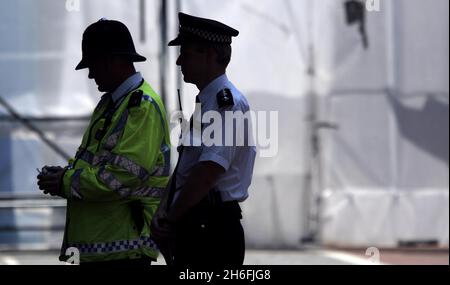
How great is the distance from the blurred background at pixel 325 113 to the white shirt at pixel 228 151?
5.55m

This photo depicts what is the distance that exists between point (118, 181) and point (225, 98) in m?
0.60

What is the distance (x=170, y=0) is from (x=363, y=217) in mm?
2827

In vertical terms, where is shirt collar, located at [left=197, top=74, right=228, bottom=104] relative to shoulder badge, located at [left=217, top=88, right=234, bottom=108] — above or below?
above

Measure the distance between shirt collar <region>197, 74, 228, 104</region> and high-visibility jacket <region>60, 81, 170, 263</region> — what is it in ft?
1.03

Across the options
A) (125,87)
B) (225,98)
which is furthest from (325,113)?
(225,98)

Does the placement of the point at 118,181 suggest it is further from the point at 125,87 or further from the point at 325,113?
the point at 325,113

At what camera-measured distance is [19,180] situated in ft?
32.3

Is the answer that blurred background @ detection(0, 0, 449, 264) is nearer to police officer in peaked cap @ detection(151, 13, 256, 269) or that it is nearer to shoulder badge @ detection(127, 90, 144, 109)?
shoulder badge @ detection(127, 90, 144, 109)

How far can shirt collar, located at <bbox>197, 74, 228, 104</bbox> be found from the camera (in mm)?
4367

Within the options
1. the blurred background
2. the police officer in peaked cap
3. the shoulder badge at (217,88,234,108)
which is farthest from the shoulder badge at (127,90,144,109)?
the blurred background

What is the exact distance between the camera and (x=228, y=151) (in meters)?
4.25

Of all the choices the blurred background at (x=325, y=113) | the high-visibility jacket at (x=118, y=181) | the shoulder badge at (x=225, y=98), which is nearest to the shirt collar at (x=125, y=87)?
the high-visibility jacket at (x=118, y=181)

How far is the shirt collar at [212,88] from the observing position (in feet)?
14.3
